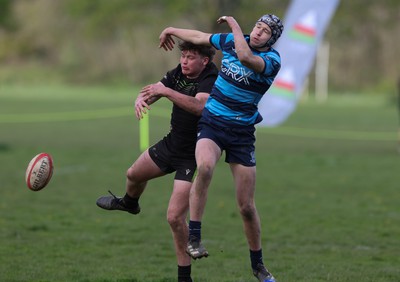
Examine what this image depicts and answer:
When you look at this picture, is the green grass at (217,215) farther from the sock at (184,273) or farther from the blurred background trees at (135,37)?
the blurred background trees at (135,37)

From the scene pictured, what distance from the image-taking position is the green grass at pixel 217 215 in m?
9.24

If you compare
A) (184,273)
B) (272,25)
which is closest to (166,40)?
(272,25)

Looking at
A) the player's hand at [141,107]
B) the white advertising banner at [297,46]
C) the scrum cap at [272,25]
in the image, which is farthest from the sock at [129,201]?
the white advertising banner at [297,46]

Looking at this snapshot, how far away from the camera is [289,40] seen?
21.9 metres

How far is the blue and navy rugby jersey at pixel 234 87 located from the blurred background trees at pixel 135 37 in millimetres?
25033

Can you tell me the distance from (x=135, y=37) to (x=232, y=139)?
53168 millimetres

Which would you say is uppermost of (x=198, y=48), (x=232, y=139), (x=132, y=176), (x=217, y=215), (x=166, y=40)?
(x=166, y=40)

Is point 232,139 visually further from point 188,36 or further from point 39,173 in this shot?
point 39,173

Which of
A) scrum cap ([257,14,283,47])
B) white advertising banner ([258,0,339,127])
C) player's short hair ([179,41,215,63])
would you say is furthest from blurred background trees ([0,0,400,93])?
scrum cap ([257,14,283,47])

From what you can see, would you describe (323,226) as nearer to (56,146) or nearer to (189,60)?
(189,60)

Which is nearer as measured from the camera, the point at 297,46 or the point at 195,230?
the point at 195,230

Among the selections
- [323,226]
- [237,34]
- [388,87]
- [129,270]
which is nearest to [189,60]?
[237,34]

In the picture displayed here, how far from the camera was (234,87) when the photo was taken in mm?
7504

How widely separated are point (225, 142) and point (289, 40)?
14.6 m
